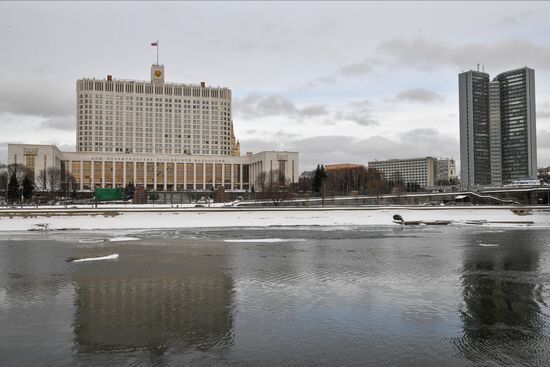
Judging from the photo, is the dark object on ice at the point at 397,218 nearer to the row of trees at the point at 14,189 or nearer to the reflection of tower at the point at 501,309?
the reflection of tower at the point at 501,309

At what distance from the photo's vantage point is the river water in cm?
1130

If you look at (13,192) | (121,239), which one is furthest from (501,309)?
(13,192)

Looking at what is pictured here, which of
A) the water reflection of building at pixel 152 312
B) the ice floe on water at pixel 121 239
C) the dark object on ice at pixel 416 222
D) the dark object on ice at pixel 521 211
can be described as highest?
the dark object on ice at pixel 521 211

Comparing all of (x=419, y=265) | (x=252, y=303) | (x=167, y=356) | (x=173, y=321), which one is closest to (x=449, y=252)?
(x=419, y=265)

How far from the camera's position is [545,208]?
7638 cm

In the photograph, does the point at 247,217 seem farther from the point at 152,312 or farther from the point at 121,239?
the point at 152,312

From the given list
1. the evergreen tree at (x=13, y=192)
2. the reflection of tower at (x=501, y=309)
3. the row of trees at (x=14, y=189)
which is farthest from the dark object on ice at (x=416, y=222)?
the evergreen tree at (x=13, y=192)

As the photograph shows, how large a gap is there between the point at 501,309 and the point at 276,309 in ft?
23.7

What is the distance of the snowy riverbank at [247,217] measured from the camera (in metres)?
56.7

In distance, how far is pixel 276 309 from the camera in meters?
15.6

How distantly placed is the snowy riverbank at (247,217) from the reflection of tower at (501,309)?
3516cm

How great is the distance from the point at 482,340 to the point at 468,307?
12.4ft

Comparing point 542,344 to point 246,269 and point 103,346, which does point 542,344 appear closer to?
point 103,346

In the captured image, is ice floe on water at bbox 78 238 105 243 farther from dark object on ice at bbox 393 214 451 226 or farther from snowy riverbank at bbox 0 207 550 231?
dark object on ice at bbox 393 214 451 226
